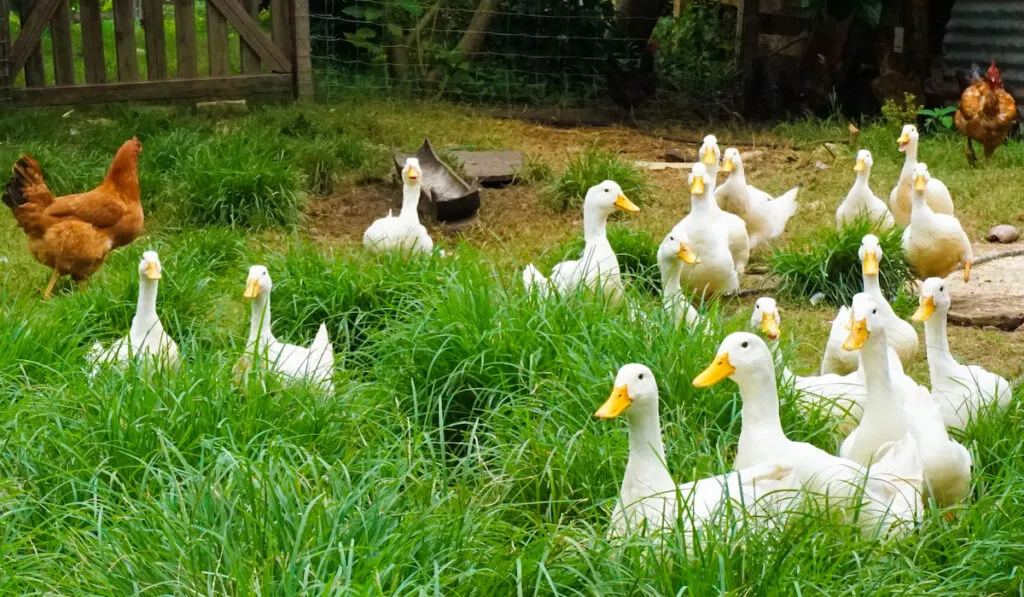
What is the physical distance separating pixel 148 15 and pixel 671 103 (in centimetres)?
500

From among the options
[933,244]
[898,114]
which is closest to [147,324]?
[933,244]

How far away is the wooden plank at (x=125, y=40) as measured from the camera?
35.1ft

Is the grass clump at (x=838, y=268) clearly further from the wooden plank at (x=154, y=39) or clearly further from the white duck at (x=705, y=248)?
the wooden plank at (x=154, y=39)

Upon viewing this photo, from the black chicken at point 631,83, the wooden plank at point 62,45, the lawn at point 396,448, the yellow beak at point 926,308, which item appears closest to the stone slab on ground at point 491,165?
the lawn at point 396,448

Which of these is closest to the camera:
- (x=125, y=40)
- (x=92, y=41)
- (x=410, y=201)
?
(x=410, y=201)

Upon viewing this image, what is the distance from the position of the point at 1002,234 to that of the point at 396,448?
511cm

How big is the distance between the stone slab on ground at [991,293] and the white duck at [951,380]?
1514mm

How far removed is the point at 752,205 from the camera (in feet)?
24.1

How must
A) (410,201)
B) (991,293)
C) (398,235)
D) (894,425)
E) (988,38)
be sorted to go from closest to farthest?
(894,425)
(398,235)
(991,293)
(410,201)
(988,38)

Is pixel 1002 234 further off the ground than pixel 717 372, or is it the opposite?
pixel 717 372

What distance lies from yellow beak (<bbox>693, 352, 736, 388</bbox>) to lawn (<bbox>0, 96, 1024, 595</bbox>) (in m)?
0.22

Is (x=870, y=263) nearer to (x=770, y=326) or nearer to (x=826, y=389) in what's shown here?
(x=770, y=326)

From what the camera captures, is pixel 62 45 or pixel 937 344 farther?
pixel 62 45

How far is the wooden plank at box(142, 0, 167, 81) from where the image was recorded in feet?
35.2
